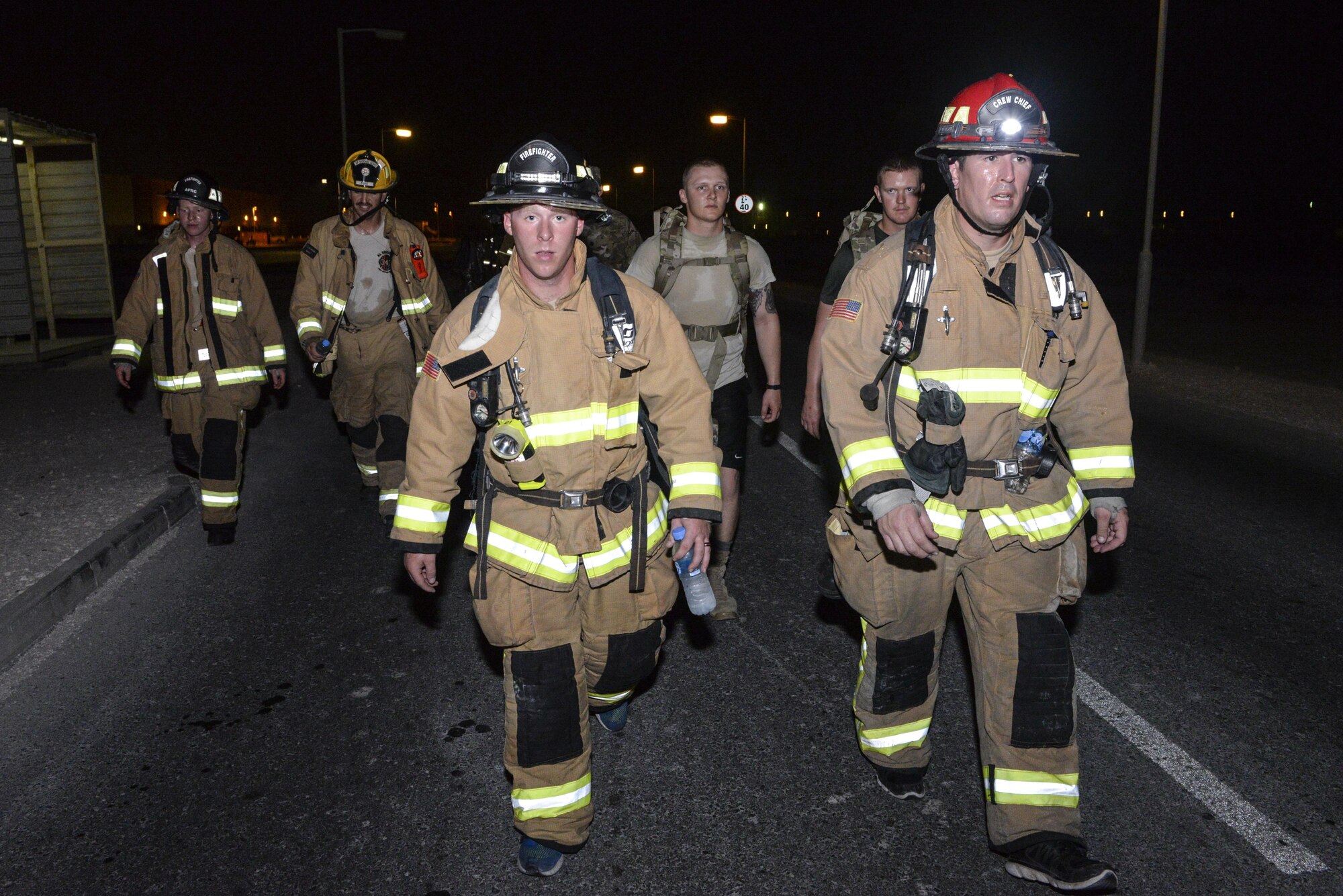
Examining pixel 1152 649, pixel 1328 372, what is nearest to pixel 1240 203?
pixel 1328 372

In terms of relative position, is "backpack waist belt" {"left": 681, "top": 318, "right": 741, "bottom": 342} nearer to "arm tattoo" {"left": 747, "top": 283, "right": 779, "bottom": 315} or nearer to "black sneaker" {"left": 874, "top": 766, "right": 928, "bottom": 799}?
"arm tattoo" {"left": 747, "top": 283, "right": 779, "bottom": 315}

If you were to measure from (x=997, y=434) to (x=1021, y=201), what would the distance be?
0.69 metres

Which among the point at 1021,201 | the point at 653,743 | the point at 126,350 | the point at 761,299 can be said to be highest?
the point at 1021,201

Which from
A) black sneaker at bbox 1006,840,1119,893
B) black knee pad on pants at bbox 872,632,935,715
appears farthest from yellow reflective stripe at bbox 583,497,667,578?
black sneaker at bbox 1006,840,1119,893

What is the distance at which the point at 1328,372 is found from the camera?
1384cm

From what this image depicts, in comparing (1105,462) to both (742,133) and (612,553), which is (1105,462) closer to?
(612,553)

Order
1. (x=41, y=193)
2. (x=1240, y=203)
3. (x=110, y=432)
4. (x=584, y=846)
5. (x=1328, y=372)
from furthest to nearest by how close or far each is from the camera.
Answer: (x=1240, y=203) < (x=41, y=193) < (x=1328, y=372) < (x=110, y=432) < (x=584, y=846)

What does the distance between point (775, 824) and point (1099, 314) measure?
1913mm

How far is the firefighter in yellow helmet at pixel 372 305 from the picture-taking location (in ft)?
22.6

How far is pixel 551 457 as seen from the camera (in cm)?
323

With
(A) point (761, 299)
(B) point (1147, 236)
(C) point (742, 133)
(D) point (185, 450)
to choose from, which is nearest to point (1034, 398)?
(A) point (761, 299)

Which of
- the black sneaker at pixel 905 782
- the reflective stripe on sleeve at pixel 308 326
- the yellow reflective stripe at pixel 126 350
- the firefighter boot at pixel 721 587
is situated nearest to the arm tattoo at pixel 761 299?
the firefighter boot at pixel 721 587

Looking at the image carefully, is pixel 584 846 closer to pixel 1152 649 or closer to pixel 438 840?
pixel 438 840

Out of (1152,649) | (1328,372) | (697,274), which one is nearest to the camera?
(1152,649)
